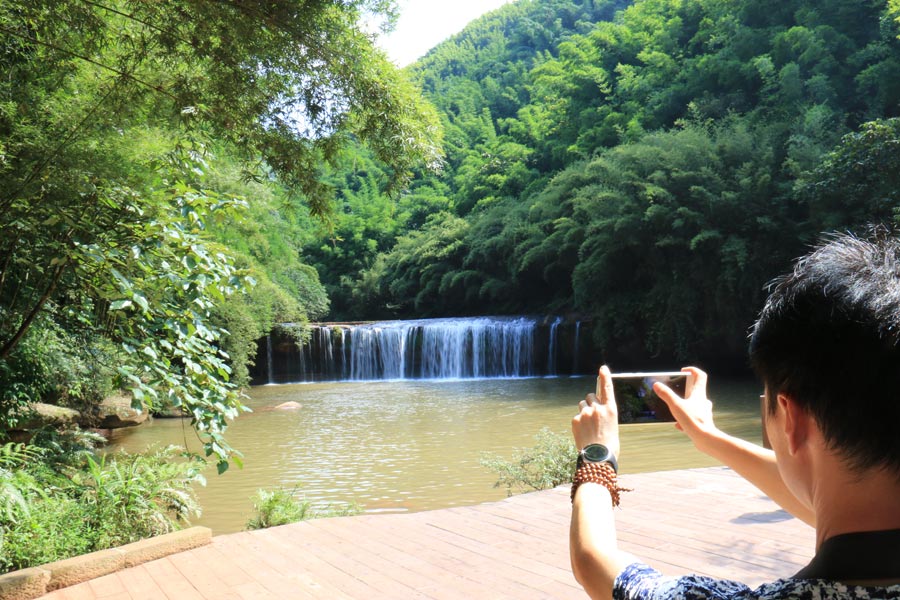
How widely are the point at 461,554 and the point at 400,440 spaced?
7.25 meters

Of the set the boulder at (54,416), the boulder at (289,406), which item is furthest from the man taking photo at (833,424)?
the boulder at (289,406)

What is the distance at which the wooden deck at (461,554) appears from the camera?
3350mm

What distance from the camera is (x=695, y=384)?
134cm

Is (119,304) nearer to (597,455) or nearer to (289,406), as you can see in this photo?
(597,455)

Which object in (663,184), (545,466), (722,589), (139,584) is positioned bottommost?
(545,466)

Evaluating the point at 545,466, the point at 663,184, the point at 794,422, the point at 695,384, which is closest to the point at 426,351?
the point at 663,184

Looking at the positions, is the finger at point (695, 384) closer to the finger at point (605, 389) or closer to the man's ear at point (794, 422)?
the finger at point (605, 389)

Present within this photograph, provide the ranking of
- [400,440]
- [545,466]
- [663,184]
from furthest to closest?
[663,184]
[400,440]
[545,466]

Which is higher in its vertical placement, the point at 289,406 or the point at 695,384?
the point at 695,384

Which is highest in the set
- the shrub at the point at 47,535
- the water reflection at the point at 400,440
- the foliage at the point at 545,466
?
the shrub at the point at 47,535

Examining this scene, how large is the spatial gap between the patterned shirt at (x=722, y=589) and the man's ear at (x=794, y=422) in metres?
0.15

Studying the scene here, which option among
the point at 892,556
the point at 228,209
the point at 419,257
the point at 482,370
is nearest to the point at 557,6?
the point at 419,257

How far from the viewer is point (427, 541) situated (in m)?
4.11

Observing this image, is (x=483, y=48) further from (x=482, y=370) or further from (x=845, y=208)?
(x=845, y=208)
